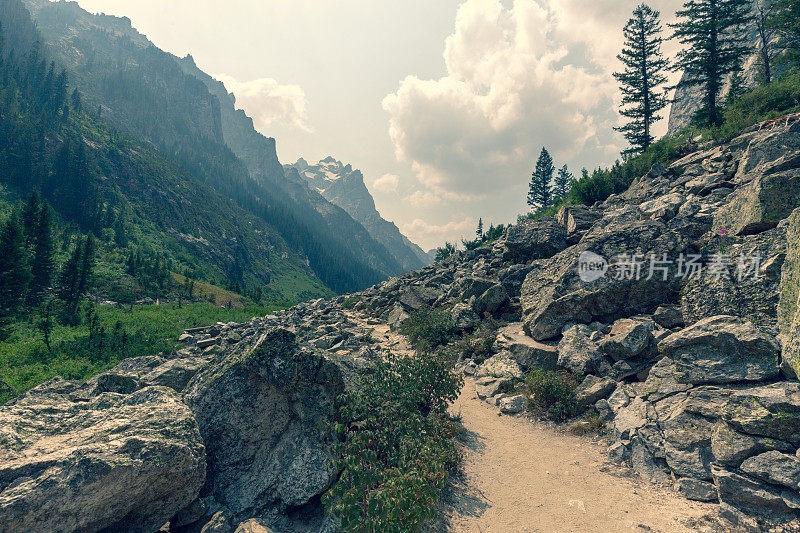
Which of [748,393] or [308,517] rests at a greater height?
[748,393]

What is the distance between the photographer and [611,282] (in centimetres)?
1295

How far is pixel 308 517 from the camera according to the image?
5.64m

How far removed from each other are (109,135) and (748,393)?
17083 cm

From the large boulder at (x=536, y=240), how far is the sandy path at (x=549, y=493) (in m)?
12.9

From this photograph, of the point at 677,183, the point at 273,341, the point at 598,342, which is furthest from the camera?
the point at 677,183

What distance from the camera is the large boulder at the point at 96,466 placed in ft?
13.2

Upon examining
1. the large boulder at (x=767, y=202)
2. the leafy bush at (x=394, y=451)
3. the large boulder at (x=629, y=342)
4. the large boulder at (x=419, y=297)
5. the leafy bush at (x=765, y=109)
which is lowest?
the leafy bush at (x=394, y=451)

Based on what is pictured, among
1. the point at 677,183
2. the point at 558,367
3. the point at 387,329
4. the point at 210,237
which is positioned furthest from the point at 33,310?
the point at 210,237

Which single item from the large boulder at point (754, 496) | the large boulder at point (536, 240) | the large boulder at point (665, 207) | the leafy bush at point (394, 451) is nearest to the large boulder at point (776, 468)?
the large boulder at point (754, 496)

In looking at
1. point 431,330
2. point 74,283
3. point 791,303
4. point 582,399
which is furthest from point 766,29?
point 74,283

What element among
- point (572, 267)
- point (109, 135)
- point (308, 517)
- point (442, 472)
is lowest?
point (308, 517)

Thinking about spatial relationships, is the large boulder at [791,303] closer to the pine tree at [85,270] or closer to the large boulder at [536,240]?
the large boulder at [536,240]

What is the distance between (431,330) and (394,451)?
11662 millimetres

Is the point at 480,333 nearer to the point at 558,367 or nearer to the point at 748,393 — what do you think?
the point at 558,367
